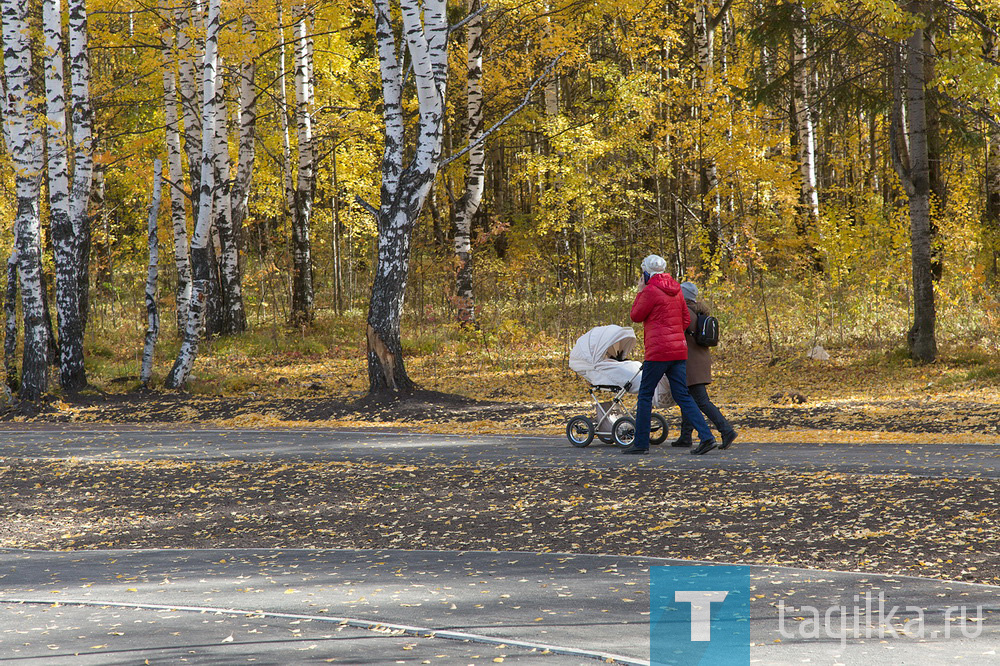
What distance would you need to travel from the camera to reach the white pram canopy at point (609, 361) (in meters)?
10.9

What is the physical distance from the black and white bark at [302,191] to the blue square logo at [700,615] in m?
18.8

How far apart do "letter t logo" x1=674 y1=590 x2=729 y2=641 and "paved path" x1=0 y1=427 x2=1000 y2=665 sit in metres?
0.23

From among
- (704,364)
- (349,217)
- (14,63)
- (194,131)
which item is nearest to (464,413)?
(704,364)

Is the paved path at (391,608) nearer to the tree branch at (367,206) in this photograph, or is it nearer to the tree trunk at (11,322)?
the tree branch at (367,206)

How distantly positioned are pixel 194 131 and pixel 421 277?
6647 millimetres

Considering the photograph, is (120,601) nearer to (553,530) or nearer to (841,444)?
(553,530)

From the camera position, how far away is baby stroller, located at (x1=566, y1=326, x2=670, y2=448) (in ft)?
35.8

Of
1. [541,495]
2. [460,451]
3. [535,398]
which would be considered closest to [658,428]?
[460,451]

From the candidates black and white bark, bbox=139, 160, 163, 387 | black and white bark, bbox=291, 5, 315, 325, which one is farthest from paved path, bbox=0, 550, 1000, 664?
black and white bark, bbox=291, 5, 315, 325

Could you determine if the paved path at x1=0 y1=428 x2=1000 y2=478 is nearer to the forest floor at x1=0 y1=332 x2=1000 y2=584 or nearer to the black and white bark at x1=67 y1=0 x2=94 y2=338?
the forest floor at x1=0 y1=332 x2=1000 y2=584

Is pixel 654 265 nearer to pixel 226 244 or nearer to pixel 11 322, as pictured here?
pixel 11 322

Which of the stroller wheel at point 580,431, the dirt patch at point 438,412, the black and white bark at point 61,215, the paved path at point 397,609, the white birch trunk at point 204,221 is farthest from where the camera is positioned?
the white birch trunk at point 204,221

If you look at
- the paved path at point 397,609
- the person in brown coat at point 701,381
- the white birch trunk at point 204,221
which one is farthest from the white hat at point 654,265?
the white birch trunk at point 204,221
